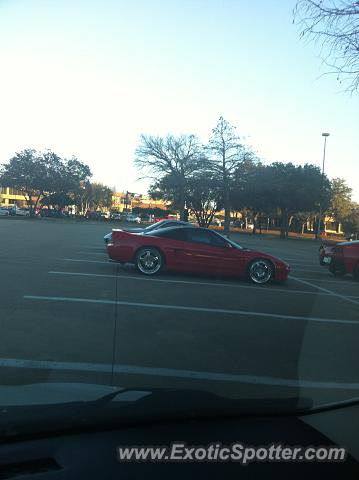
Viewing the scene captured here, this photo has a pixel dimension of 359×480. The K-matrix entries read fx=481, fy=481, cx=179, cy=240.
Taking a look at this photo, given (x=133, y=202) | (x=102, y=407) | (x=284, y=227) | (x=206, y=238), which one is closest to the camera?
(x=102, y=407)

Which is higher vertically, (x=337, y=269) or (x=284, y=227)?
(x=284, y=227)

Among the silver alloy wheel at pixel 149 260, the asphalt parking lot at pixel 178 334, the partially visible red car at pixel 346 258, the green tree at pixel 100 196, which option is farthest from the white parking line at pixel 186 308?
the green tree at pixel 100 196

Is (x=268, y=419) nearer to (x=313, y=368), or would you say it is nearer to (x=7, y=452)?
(x=7, y=452)

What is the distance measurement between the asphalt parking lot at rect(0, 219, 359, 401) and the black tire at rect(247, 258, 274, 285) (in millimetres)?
493

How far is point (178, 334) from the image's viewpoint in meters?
6.55

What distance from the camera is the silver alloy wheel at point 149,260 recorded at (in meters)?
12.0

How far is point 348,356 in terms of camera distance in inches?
237

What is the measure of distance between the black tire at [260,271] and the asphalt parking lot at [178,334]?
19.4 inches

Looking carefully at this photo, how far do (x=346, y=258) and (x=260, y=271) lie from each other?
165 inches

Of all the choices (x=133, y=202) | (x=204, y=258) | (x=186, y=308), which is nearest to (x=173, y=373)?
(x=186, y=308)

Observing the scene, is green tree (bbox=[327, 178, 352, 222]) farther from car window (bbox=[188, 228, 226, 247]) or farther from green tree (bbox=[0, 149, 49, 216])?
car window (bbox=[188, 228, 226, 247])

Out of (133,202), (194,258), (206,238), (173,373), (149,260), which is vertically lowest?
A: (173,373)

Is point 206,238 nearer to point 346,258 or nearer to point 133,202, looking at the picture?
point 346,258

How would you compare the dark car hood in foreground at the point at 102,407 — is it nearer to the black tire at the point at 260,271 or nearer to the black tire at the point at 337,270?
the black tire at the point at 260,271
